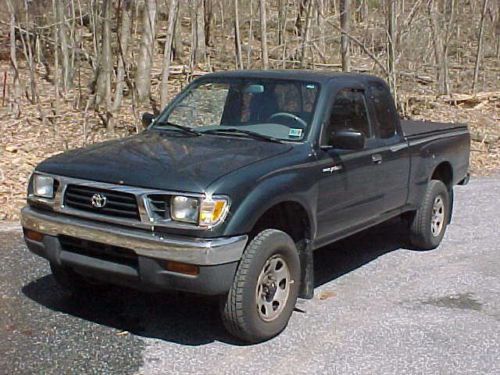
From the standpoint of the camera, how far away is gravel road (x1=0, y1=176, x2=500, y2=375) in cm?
433

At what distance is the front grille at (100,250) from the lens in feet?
14.4

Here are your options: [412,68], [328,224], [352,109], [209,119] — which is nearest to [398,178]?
[352,109]

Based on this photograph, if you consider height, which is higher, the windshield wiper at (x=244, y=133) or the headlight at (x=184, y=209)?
the windshield wiper at (x=244, y=133)

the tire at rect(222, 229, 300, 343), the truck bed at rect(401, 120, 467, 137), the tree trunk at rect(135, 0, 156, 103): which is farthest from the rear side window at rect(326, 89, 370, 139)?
the tree trunk at rect(135, 0, 156, 103)

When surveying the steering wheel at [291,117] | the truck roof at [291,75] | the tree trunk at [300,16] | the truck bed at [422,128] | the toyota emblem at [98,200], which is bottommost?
the truck bed at [422,128]

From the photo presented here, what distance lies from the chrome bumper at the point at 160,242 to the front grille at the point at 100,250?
0.05 meters

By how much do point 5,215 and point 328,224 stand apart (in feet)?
14.8

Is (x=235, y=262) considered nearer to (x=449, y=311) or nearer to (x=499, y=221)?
(x=449, y=311)

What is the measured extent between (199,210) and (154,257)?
0.42 meters

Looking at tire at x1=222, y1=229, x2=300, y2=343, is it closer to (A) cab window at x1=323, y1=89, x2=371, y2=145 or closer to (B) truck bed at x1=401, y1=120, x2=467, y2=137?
(A) cab window at x1=323, y1=89, x2=371, y2=145

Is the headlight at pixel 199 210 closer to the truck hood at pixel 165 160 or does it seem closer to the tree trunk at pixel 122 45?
the truck hood at pixel 165 160

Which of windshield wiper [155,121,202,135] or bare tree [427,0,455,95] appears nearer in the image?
windshield wiper [155,121,202,135]

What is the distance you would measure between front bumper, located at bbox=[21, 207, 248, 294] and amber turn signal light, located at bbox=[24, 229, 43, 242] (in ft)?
0.65

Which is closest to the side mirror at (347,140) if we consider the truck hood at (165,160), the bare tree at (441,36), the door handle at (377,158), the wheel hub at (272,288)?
the truck hood at (165,160)
